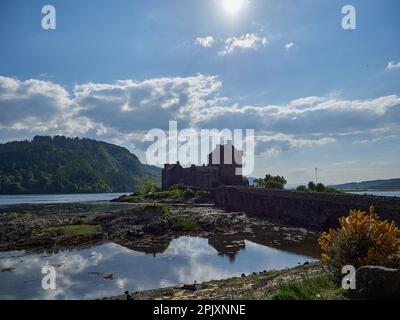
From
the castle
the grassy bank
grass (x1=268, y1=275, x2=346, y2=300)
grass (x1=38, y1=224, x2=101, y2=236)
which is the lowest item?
grass (x1=38, y1=224, x2=101, y2=236)

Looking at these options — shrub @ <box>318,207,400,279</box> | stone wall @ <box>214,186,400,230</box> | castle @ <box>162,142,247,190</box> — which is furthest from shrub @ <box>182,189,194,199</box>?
shrub @ <box>318,207,400,279</box>

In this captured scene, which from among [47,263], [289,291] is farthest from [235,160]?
[289,291]

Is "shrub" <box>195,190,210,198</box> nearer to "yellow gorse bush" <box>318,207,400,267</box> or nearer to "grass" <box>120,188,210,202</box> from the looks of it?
"grass" <box>120,188,210,202</box>

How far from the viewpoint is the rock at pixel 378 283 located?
40.5 feet

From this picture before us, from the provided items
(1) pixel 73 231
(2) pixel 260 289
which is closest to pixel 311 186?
(1) pixel 73 231

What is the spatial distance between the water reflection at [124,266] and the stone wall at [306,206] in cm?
1374

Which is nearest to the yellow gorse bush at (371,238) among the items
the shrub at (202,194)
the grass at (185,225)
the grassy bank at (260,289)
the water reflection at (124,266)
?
the grassy bank at (260,289)

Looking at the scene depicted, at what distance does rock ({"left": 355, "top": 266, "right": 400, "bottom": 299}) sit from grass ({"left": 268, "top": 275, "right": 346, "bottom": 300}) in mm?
855

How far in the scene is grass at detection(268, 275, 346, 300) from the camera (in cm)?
1383

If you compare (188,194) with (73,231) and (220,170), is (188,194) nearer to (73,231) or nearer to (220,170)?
(220,170)

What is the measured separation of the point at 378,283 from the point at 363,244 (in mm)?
3660

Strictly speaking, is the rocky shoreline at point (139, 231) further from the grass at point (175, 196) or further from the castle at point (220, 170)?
the castle at point (220, 170)

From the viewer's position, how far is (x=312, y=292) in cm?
1484
